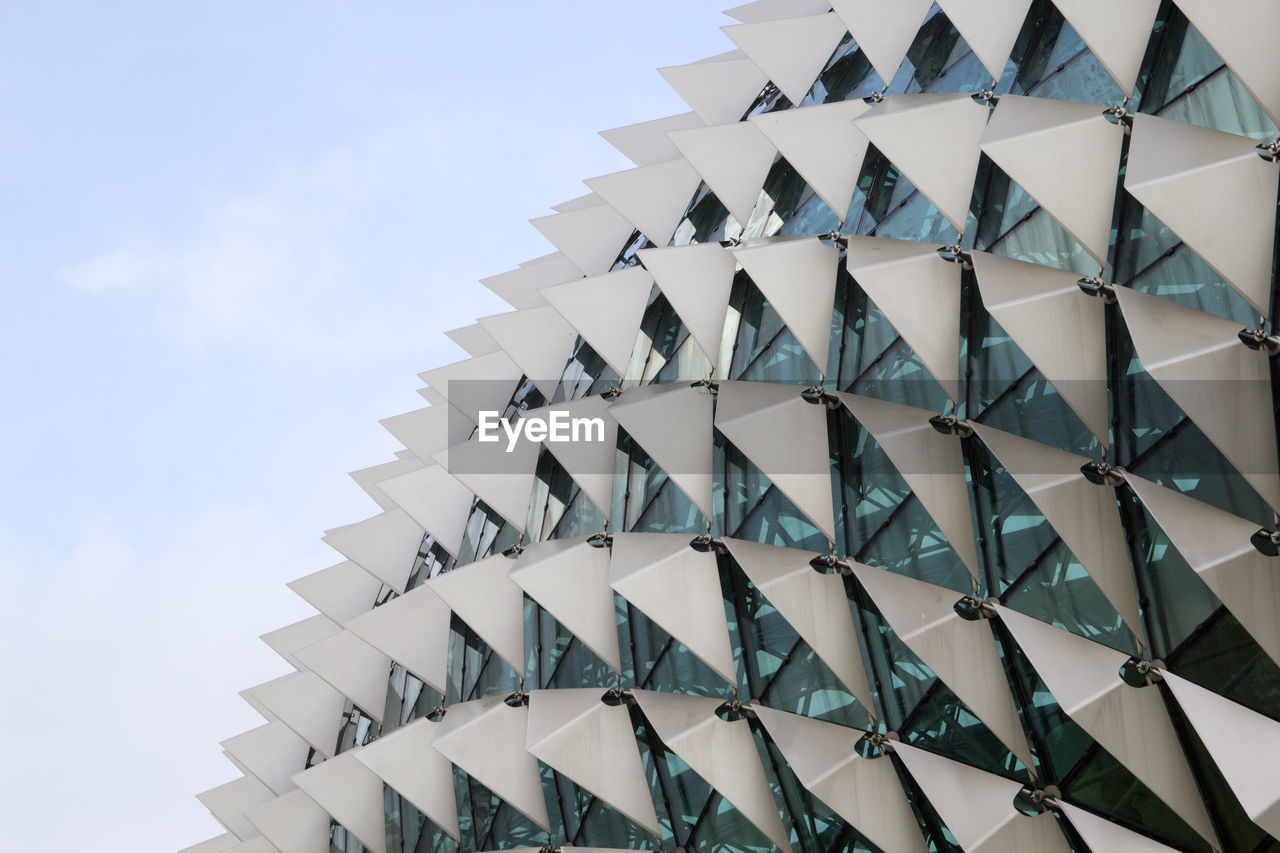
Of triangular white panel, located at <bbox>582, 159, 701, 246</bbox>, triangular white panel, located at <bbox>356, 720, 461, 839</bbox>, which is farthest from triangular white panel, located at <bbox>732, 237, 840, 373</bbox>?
triangular white panel, located at <bbox>356, 720, 461, 839</bbox>

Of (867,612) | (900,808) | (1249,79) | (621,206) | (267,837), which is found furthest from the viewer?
(267,837)

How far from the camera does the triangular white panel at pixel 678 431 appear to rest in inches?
734

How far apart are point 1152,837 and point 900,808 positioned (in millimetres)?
3166

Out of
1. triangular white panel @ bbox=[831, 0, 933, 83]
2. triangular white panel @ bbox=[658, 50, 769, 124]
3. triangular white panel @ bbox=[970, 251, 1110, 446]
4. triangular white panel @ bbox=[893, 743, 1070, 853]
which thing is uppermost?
triangular white panel @ bbox=[658, 50, 769, 124]

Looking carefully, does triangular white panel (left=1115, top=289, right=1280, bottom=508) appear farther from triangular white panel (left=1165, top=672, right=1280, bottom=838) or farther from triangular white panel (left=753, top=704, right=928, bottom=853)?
triangular white panel (left=753, top=704, right=928, bottom=853)

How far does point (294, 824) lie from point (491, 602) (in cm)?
818

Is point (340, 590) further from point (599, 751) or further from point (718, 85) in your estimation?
point (718, 85)

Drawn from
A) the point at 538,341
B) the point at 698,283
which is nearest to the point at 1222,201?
the point at 698,283

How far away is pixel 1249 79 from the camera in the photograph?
12766 millimetres

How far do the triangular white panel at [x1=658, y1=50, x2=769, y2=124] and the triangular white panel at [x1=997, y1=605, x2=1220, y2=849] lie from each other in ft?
47.4

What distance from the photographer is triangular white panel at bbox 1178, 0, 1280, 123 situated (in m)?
12.6

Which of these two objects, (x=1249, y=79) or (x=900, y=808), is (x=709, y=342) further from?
(x=1249, y=79)

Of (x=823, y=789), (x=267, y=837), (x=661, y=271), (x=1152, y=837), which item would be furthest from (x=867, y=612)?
(x=267, y=837)

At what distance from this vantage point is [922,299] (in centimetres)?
1669
